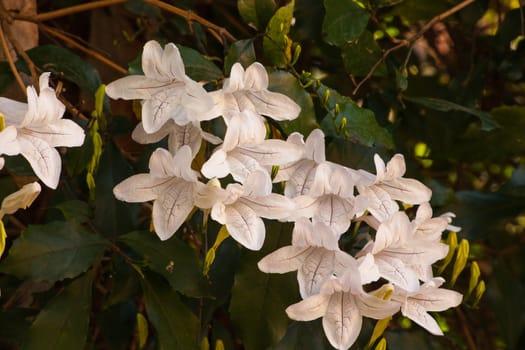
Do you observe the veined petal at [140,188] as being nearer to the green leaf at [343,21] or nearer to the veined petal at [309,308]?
the veined petal at [309,308]

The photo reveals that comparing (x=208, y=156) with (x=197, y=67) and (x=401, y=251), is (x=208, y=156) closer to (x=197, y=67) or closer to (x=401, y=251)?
(x=197, y=67)

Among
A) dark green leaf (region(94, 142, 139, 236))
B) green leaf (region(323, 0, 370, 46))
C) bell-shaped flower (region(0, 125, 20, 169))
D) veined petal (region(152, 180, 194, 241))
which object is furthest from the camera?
green leaf (region(323, 0, 370, 46))

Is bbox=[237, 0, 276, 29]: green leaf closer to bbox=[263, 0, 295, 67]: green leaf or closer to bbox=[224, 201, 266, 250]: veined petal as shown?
bbox=[263, 0, 295, 67]: green leaf

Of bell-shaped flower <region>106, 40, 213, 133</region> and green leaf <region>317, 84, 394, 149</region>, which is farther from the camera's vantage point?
green leaf <region>317, 84, 394, 149</region>

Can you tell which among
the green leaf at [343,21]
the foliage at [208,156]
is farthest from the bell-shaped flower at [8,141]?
the green leaf at [343,21]

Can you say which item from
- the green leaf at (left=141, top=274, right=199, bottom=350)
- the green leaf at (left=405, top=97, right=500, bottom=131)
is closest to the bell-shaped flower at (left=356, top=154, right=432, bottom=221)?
the green leaf at (left=141, top=274, right=199, bottom=350)

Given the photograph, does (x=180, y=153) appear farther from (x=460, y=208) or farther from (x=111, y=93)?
(x=460, y=208)
